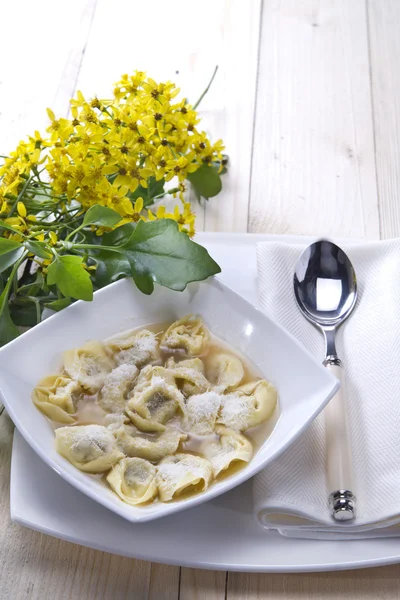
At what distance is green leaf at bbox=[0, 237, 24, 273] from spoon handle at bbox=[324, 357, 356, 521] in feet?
1.29

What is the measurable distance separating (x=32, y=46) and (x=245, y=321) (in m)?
0.98

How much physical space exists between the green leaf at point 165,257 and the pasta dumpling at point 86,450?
8.4 inches

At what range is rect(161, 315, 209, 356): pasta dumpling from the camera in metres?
0.84

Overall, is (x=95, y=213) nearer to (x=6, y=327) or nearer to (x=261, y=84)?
(x=6, y=327)

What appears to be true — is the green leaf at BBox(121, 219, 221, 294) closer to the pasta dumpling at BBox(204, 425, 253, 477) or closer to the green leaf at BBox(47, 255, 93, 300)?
the green leaf at BBox(47, 255, 93, 300)

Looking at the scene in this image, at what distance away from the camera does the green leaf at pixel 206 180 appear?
44.1 inches

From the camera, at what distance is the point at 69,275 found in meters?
0.80

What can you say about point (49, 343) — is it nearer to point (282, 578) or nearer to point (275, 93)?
point (282, 578)

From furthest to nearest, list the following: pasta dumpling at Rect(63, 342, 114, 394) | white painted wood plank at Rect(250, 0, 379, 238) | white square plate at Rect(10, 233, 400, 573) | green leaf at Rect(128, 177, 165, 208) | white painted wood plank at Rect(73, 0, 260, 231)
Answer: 1. white painted wood plank at Rect(73, 0, 260, 231)
2. white painted wood plank at Rect(250, 0, 379, 238)
3. green leaf at Rect(128, 177, 165, 208)
4. pasta dumpling at Rect(63, 342, 114, 394)
5. white square plate at Rect(10, 233, 400, 573)

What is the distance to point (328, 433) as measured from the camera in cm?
76

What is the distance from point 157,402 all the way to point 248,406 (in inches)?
3.9

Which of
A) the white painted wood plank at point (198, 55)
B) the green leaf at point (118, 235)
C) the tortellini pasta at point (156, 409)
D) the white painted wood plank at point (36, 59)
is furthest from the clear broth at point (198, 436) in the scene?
the white painted wood plank at point (36, 59)

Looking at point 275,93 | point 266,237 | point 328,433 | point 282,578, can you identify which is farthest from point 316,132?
point 282,578

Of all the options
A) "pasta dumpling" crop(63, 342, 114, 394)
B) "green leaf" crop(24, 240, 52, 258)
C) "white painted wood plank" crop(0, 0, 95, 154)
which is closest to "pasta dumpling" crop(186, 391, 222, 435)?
"pasta dumpling" crop(63, 342, 114, 394)
